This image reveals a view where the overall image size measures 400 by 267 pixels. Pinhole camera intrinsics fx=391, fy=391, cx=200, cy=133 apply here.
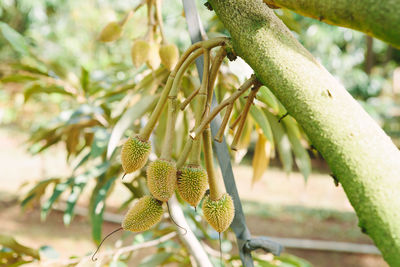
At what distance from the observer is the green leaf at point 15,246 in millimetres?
736

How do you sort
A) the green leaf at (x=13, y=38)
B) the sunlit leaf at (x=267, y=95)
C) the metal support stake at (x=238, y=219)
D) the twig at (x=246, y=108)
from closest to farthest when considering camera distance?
the twig at (x=246, y=108) < the metal support stake at (x=238, y=219) < the sunlit leaf at (x=267, y=95) < the green leaf at (x=13, y=38)

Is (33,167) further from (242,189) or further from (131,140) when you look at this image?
(131,140)

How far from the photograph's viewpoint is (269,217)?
3252 millimetres

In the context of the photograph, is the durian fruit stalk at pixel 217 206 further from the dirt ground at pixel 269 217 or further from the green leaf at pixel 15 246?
the dirt ground at pixel 269 217

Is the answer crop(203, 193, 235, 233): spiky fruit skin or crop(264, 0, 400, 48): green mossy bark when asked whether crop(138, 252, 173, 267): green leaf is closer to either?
crop(203, 193, 235, 233): spiky fruit skin

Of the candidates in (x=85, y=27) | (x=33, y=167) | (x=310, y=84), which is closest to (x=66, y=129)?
(x=310, y=84)

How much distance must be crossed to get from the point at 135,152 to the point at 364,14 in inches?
9.5

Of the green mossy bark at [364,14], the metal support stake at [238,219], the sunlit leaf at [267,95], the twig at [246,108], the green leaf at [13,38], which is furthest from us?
the green leaf at [13,38]

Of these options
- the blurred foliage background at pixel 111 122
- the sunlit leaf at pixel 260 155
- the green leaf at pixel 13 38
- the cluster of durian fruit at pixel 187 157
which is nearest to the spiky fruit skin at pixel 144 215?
the cluster of durian fruit at pixel 187 157

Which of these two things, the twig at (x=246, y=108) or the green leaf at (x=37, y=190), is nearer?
the twig at (x=246, y=108)

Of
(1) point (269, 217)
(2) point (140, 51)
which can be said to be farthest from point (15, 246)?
(1) point (269, 217)

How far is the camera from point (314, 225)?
315 centimetres

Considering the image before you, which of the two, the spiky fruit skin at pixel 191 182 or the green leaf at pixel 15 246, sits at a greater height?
the spiky fruit skin at pixel 191 182

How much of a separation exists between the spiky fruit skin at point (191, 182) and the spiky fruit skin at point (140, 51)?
1.15 ft
